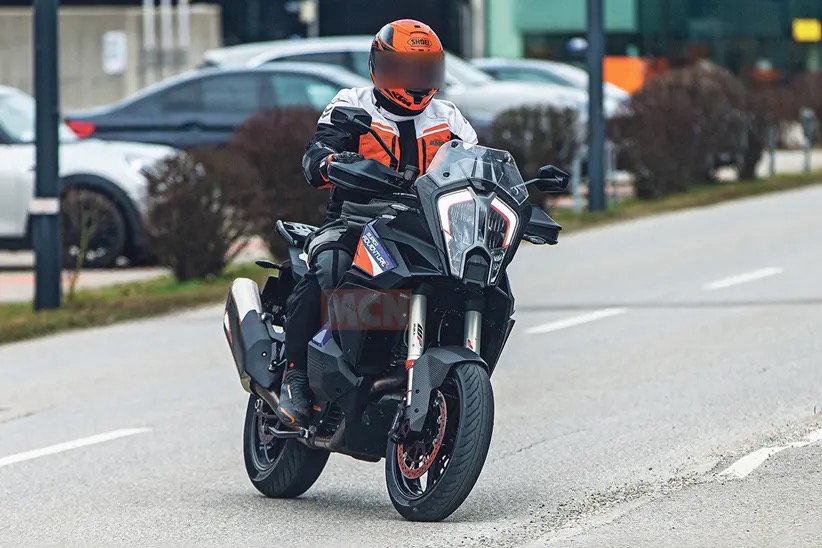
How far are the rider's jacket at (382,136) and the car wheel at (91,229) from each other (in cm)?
789

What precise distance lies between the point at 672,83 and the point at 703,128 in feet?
3.26

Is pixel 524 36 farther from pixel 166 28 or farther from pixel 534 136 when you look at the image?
pixel 534 136

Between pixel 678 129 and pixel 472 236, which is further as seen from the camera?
pixel 678 129

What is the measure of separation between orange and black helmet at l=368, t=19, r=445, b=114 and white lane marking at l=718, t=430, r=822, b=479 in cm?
188

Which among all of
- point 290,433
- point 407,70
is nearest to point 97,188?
→ point 290,433

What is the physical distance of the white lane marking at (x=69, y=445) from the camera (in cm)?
877

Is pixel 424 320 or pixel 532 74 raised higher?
pixel 532 74

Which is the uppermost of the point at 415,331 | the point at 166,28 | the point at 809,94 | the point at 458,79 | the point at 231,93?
the point at 166,28

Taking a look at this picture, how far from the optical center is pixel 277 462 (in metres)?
7.48

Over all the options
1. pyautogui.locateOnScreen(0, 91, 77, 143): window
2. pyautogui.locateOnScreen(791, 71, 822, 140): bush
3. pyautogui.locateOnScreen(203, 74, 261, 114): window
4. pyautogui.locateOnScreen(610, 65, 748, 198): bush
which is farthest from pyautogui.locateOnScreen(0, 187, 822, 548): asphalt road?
pyautogui.locateOnScreen(791, 71, 822, 140): bush

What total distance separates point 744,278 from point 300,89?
7323 mm

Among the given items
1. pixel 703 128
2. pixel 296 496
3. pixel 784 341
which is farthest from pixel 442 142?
pixel 703 128

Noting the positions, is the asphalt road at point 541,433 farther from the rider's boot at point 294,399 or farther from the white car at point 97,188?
the white car at point 97,188

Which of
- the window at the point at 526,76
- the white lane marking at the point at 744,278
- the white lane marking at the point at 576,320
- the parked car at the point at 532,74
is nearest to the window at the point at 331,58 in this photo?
the parked car at the point at 532,74
